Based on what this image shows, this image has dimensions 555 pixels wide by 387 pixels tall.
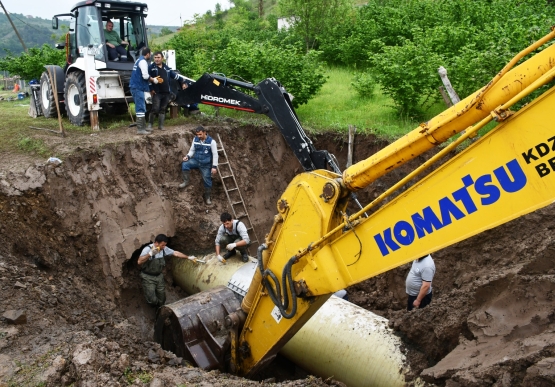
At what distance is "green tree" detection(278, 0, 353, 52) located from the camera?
18.1 meters

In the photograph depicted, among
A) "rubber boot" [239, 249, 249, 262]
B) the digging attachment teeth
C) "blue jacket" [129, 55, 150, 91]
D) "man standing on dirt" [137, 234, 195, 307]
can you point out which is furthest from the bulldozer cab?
the digging attachment teeth

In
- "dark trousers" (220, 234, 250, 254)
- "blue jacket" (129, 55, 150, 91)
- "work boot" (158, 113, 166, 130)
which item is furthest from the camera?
"work boot" (158, 113, 166, 130)

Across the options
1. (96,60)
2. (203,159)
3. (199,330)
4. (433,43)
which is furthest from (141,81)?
(433,43)

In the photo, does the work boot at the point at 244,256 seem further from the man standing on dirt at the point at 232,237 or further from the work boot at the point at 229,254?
the work boot at the point at 229,254

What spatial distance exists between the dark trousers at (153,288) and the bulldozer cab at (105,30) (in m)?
4.71

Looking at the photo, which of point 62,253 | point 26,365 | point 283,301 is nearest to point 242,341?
point 283,301

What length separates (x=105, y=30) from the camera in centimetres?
1064

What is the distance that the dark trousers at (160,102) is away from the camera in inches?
382

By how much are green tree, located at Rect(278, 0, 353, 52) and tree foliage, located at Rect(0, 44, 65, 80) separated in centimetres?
825

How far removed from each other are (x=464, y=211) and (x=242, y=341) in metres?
3.26

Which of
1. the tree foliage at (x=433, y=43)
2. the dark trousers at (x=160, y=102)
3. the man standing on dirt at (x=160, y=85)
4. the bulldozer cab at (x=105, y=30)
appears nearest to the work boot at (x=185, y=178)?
the man standing on dirt at (x=160, y=85)

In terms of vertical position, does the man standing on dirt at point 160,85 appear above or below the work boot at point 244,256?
above

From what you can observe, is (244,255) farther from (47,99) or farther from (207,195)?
(47,99)

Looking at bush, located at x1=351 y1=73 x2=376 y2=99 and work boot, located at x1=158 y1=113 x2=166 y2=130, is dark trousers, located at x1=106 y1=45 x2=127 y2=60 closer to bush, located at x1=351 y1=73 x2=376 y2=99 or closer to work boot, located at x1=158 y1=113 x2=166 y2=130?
work boot, located at x1=158 y1=113 x2=166 y2=130
